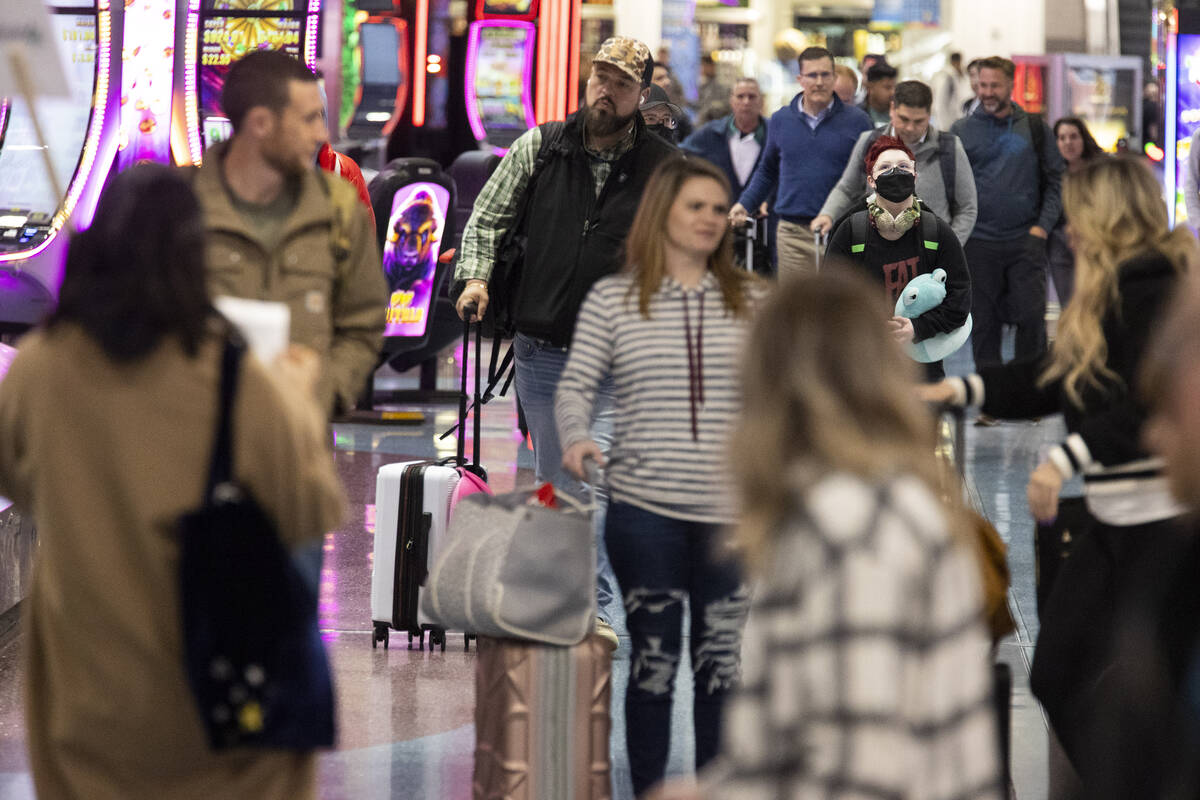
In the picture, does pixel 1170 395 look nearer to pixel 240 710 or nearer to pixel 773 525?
pixel 773 525

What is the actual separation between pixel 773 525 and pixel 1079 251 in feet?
6.04

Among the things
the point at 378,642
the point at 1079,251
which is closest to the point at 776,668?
the point at 1079,251

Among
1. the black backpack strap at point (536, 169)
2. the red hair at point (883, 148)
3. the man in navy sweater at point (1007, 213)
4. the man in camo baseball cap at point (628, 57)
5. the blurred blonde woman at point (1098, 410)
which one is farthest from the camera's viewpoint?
the man in navy sweater at point (1007, 213)

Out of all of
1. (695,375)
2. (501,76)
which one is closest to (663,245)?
(695,375)

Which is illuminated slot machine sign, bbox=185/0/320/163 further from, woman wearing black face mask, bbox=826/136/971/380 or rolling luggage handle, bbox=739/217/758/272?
woman wearing black face mask, bbox=826/136/971/380

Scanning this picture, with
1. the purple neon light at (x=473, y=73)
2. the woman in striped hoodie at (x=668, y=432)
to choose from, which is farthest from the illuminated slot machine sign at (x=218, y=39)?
the woman in striped hoodie at (x=668, y=432)

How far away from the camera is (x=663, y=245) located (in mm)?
4121

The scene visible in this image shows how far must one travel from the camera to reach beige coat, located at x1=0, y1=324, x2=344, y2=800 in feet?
8.46

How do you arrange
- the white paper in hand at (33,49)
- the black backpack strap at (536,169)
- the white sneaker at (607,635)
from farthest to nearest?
1. the black backpack strap at (536,169)
2. the white sneaker at (607,635)
3. the white paper in hand at (33,49)

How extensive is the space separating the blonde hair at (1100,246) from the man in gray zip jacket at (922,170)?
15.1ft

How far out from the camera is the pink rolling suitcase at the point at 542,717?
4.03m

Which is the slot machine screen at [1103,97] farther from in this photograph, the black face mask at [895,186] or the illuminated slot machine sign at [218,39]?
the black face mask at [895,186]

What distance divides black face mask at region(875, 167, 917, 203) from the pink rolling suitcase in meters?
2.61

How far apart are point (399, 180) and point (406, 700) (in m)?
5.54
